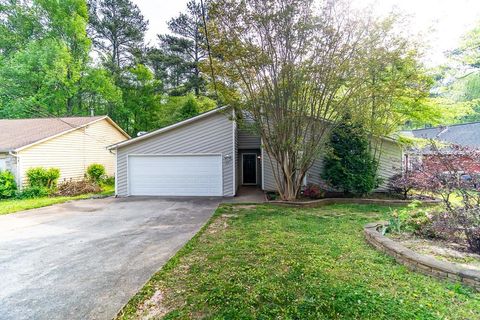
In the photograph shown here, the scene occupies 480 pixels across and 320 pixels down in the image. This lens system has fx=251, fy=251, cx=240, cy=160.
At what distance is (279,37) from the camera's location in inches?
306

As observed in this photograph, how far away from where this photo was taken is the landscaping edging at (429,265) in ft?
10.0

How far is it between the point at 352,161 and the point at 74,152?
14.3 m

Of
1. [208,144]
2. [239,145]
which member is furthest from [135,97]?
[208,144]

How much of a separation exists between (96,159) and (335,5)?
15.4 metres

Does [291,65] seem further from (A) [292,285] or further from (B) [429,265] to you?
(A) [292,285]

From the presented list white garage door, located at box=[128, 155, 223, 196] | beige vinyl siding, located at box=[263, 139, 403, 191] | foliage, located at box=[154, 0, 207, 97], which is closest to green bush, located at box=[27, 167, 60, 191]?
white garage door, located at box=[128, 155, 223, 196]

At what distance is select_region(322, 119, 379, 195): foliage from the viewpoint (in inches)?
377

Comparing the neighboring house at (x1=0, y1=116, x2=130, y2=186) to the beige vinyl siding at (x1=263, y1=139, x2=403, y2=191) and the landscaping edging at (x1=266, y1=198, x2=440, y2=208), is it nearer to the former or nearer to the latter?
the landscaping edging at (x1=266, y1=198, x2=440, y2=208)

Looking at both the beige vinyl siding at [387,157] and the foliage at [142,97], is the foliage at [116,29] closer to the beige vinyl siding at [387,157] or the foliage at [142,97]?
the foliage at [142,97]

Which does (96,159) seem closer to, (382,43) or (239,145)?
(239,145)

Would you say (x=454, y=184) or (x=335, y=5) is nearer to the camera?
(x=454, y=184)

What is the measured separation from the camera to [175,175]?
37.2ft

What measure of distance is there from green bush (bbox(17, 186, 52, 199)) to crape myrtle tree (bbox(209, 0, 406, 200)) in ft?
30.3

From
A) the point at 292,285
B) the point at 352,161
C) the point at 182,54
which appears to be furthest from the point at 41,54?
the point at 292,285
